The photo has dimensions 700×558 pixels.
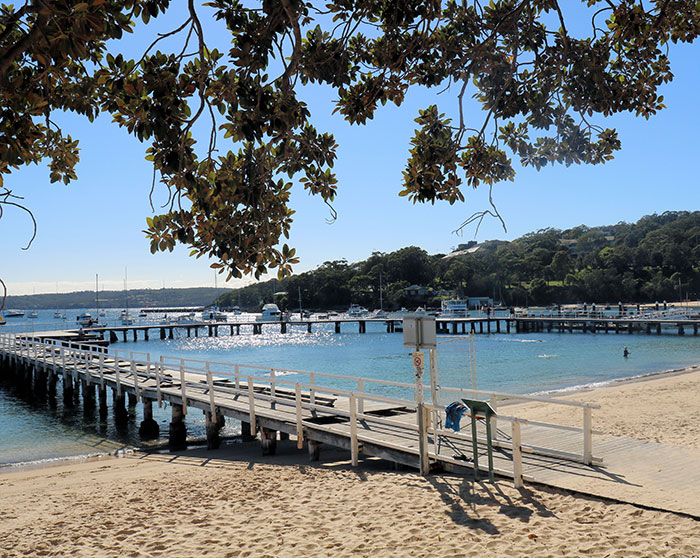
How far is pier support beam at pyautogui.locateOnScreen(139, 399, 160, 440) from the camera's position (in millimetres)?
17984

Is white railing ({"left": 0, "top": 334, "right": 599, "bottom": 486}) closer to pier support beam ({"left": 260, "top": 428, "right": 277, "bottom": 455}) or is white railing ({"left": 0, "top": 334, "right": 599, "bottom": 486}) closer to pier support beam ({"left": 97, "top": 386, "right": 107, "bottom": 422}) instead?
pier support beam ({"left": 260, "top": 428, "right": 277, "bottom": 455})

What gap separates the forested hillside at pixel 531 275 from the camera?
112m

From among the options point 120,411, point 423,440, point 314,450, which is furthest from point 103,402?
point 423,440

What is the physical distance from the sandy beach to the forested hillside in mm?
Result: 113588

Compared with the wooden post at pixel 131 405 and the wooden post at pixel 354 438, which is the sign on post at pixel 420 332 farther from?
the wooden post at pixel 131 405

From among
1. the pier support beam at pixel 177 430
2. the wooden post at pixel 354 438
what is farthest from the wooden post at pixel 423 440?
the pier support beam at pixel 177 430

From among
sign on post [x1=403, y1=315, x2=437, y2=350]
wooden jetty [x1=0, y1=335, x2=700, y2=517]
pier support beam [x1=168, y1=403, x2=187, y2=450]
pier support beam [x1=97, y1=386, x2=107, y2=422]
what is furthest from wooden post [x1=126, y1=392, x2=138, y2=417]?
sign on post [x1=403, y1=315, x2=437, y2=350]

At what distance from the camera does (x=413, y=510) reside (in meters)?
6.88

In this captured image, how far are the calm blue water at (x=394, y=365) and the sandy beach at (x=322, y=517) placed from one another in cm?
390

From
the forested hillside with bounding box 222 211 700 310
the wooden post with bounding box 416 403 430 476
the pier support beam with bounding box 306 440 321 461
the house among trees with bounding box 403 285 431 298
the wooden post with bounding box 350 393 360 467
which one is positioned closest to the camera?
the wooden post with bounding box 416 403 430 476

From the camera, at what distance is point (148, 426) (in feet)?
59.7

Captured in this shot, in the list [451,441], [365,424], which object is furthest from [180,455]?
[451,441]

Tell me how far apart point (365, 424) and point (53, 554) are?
214 inches

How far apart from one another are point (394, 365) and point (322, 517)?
39.0 metres
